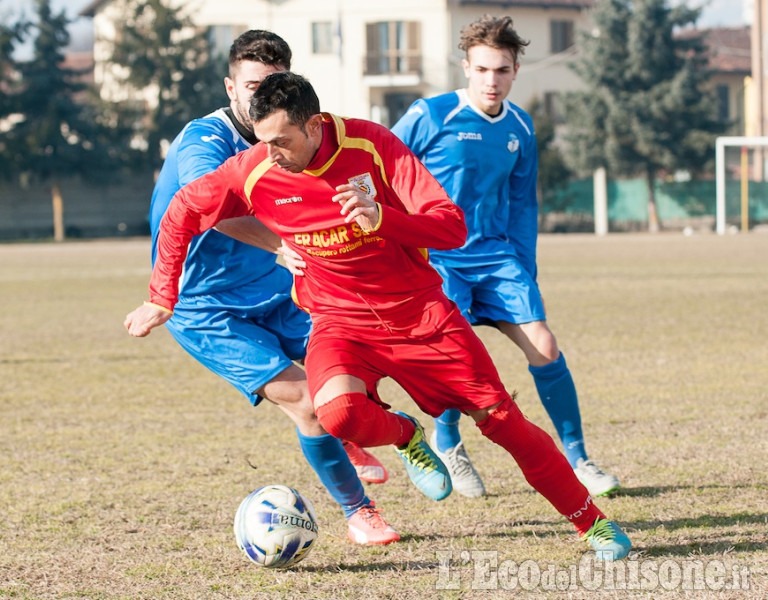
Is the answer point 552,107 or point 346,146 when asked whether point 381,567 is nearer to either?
point 346,146

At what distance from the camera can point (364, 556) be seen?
4.65 meters

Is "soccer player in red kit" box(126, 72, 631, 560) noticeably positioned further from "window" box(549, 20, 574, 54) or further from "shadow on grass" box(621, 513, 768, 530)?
"window" box(549, 20, 574, 54)

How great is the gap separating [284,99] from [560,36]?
5494 cm

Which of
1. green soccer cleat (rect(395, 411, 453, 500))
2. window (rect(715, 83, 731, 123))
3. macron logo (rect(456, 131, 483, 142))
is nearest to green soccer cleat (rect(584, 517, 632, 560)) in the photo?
green soccer cleat (rect(395, 411, 453, 500))

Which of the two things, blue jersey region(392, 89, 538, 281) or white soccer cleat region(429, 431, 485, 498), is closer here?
white soccer cleat region(429, 431, 485, 498)

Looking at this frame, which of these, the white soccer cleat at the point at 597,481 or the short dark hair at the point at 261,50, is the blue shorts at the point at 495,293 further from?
the short dark hair at the point at 261,50

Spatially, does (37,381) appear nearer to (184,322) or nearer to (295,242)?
(184,322)

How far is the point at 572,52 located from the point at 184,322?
176 ft

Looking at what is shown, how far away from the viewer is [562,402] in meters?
5.88

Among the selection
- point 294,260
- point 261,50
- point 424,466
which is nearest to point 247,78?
point 261,50

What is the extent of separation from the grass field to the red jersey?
41.6 inches

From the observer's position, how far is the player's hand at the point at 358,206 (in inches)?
153

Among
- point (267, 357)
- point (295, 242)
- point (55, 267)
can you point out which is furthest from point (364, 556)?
point (55, 267)

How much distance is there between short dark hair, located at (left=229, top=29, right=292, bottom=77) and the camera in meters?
4.77
